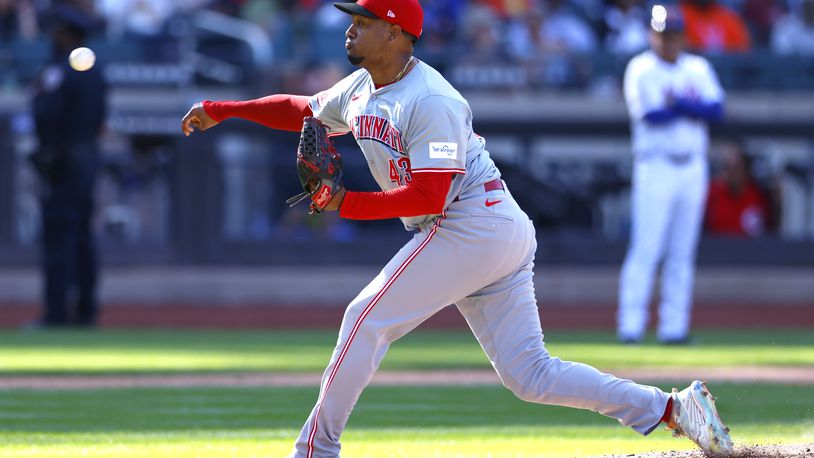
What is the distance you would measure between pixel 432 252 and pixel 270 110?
1037 millimetres

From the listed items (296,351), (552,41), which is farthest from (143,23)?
(296,351)

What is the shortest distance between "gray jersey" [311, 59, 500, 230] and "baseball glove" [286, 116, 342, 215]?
268 millimetres

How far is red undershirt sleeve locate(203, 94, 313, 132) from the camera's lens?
223 inches

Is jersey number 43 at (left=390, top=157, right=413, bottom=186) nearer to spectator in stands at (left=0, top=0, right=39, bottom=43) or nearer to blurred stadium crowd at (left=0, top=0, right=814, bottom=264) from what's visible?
blurred stadium crowd at (left=0, top=0, right=814, bottom=264)

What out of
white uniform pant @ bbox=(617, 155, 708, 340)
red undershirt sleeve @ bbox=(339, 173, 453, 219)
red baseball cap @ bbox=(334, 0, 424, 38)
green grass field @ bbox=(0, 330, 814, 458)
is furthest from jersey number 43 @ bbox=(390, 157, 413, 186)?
white uniform pant @ bbox=(617, 155, 708, 340)

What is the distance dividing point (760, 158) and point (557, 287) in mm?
2639

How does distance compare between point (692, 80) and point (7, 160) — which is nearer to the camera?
point (692, 80)

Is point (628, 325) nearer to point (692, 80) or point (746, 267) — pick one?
point (692, 80)

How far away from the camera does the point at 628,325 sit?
1092cm

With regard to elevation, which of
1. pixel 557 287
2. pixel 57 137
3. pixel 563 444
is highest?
pixel 57 137

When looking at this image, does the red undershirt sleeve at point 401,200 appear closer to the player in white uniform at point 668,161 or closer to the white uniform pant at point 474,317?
the white uniform pant at point 474,317

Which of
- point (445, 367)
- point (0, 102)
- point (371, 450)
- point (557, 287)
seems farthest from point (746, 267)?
point (371, 450)

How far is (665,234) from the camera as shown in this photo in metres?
10.8

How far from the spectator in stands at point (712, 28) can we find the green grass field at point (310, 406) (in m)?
7.30
